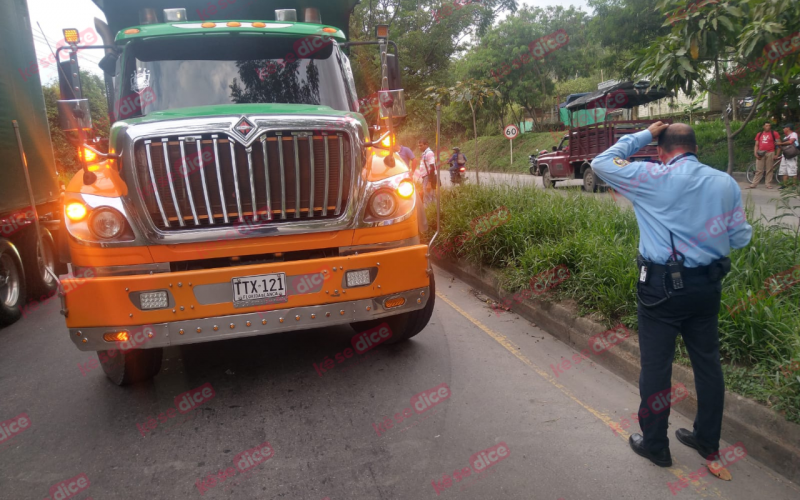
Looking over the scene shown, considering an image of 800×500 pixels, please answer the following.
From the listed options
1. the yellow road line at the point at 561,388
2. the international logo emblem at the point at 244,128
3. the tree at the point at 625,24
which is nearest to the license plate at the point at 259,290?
the international logo emblem at the point at 244,128

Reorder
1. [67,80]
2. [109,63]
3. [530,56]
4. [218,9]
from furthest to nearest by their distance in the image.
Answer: [530,56] → [218,9] → [109,63] → [67,80]

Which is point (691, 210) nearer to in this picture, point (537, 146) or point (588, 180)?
point (588, 180)

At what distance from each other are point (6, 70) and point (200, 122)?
470cm

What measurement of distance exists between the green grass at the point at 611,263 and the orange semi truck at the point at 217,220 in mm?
1926

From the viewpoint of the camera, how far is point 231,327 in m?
3.72

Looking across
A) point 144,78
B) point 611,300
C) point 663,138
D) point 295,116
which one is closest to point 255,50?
point 144,78

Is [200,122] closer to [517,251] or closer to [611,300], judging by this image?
[611,300]

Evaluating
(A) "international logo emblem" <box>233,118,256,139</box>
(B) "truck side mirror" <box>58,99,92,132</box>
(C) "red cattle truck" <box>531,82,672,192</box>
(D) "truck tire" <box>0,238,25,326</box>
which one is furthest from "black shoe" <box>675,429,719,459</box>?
(C) "red cattle truck" <box>531,82,672,192</box>

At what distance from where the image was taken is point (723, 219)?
3.03m

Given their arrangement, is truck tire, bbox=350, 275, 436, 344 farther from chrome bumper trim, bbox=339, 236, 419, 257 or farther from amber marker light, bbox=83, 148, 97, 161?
amber marker light, bbox=83, 148, 97, 161

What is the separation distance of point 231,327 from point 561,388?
237cm

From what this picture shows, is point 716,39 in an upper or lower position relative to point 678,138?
upper

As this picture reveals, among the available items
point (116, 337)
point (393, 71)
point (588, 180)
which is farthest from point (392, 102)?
point (588, 180)

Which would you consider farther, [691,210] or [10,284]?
[10,284]
